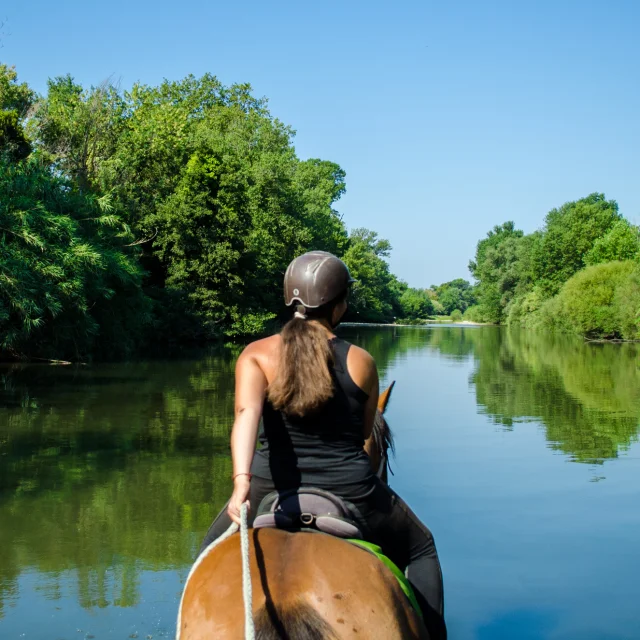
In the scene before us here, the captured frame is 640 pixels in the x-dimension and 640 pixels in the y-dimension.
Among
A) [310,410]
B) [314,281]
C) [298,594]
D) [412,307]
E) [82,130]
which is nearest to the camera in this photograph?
[298,594]

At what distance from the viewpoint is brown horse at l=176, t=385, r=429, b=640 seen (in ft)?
7.45

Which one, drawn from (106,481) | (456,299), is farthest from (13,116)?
(456,299)

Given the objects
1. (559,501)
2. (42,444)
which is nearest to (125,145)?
(42,444)

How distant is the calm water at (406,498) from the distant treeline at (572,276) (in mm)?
36052

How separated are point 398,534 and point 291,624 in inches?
35.3

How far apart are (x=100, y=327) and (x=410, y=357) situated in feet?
38.5

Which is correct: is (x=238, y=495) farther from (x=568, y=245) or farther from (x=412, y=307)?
(x=412, y=307)

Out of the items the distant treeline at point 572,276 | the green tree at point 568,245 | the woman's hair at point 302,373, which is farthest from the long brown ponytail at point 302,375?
the green tree at point 568,245

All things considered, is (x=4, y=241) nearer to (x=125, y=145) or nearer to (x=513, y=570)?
(x=513, y=570)

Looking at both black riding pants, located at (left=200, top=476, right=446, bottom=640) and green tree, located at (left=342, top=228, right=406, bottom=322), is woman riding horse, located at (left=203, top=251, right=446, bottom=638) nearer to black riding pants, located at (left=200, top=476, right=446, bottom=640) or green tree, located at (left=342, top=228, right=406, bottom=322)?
black riding pants, located at (left=200, top=476, right=446, bottom=640)

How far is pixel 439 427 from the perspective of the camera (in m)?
12.9

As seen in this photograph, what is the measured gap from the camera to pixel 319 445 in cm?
286

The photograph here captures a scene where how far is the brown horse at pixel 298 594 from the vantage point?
2.27 meters

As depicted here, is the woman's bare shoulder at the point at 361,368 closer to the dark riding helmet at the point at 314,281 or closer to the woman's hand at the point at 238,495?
the dark riding helmet at the point at 314,281
